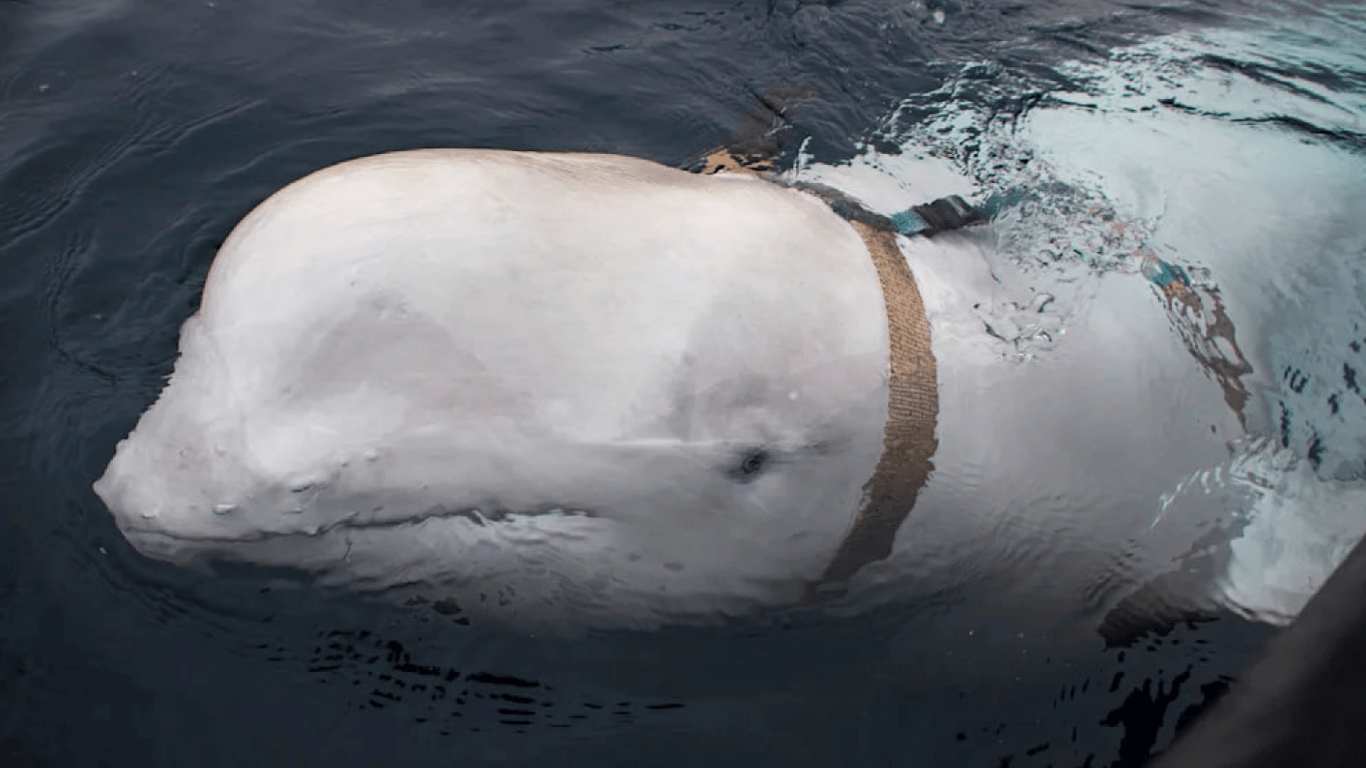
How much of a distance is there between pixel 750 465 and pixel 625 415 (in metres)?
0.33

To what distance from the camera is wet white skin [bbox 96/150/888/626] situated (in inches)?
86.8

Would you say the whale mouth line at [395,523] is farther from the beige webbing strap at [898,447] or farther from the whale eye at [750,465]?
the beige webbing strap at [898,447]

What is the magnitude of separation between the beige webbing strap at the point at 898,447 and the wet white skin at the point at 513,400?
0.05 metres

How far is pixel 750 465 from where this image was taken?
2396mm

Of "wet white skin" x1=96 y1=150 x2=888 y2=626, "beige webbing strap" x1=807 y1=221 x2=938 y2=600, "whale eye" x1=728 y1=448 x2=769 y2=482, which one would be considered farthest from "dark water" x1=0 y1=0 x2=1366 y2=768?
"whale eye" x1=728 y1=448 x2=769 y2=482

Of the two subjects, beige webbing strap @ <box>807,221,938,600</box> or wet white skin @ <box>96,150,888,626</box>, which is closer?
wet white skin @ <box>96,150,888,626</box>

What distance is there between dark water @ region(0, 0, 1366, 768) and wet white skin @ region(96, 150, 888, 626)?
40cm

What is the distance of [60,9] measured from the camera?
5.85 meters

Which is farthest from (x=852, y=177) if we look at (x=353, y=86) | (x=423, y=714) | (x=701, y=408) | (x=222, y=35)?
(x=222, y=35)

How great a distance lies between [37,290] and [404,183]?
2674mm

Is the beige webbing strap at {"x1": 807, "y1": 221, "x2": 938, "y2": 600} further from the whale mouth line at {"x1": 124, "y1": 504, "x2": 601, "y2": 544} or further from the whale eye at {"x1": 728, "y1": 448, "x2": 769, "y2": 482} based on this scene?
the whale mouth line at {"x1": 124, "y1": 504, "x2": 601, "y2": 544}

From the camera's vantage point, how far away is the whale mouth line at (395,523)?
2.31 meters

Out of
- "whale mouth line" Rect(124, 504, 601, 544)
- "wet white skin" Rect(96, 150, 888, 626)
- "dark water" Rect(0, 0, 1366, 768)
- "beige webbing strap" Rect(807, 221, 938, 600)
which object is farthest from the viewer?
"dark water" Rect(0, 0, 1366, 768)

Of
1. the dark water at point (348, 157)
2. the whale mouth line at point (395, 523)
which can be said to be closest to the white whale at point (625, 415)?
the whale mouth line at point (395, 523)
